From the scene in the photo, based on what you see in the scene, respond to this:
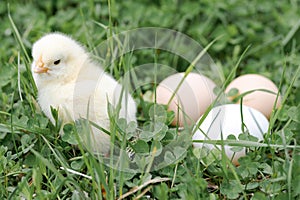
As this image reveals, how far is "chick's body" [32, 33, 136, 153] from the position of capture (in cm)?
186

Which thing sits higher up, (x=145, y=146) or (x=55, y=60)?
(x=55, y=60)

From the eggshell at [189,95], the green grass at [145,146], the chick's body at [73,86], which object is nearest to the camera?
the green grass at [145,146]

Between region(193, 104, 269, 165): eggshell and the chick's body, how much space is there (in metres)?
0.27

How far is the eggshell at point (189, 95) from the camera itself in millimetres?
2104

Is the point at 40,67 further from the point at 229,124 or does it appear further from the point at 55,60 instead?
the point at 229,124

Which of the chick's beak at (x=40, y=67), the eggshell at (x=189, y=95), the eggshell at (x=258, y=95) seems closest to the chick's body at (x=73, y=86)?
the chick's beak at (x=40, y=67)

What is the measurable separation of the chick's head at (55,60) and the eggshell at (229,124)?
1.67ft

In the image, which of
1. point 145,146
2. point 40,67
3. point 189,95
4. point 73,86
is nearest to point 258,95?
point 189,95

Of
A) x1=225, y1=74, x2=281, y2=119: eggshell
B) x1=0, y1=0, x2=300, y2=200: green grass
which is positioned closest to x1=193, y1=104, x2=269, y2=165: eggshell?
x1=0, y1=0, x2=300, y2=200: green grass

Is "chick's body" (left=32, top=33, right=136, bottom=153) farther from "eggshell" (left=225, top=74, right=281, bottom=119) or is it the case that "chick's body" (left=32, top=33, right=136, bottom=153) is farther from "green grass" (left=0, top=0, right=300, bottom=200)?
"eggshell" (left=225, top=74, right=281, bottom=119)

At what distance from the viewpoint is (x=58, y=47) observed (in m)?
1.94

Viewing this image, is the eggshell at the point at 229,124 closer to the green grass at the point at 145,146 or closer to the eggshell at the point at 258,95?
the green grass at the point at 145,146

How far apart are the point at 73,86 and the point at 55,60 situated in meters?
0.11

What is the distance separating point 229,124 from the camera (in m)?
1.93
